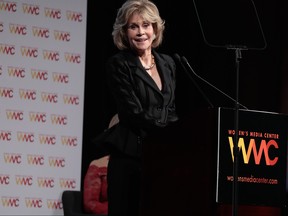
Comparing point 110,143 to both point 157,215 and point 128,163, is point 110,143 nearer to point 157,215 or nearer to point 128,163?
point 128,163

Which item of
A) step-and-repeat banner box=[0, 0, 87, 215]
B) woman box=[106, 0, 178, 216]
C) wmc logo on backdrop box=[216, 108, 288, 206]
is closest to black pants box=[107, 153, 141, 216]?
woman box=[106, 0, 178, 216]

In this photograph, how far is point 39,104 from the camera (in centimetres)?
686

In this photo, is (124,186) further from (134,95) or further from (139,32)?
(139,32)

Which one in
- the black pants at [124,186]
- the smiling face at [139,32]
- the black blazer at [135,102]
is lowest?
the black pants at [124,186]

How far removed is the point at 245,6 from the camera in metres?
3.52

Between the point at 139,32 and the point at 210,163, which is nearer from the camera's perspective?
the point at 210,163

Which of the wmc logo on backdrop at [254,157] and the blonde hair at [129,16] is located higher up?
the blonde hair at [129,16]

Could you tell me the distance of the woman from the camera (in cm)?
325

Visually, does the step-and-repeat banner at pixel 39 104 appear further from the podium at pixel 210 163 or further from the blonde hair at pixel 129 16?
the podium at pixel 210 163

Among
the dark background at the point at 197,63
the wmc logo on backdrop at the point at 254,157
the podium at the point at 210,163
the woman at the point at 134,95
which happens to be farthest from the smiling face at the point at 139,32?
the dark background at the point at 197,63

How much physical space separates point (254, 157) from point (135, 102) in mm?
621

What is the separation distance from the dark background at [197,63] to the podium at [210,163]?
413 centimetres

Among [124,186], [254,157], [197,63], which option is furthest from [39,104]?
[254,157]

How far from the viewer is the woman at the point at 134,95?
3246 mm
